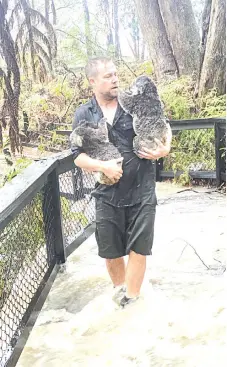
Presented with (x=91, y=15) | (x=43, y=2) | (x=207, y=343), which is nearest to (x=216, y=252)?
(x=207, y=343)

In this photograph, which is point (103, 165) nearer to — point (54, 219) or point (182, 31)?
point (54, 219)

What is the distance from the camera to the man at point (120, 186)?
5.08 feet

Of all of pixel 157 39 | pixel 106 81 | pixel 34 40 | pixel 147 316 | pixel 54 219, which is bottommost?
pixel 147 316

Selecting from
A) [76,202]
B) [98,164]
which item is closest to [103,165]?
[98,164]

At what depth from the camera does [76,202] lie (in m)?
2.78

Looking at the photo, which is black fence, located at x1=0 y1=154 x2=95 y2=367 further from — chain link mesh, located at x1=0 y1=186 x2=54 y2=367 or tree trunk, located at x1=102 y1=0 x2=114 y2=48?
tree trunk, located at x1=102 y1=0 x2=114 y2=48

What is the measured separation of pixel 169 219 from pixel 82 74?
11.4 ft

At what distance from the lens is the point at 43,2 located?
638 cm

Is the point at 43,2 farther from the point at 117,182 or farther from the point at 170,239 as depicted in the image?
the point at 117,182

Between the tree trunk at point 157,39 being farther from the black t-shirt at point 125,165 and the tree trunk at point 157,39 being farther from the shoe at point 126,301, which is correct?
the shoe at point 126,301

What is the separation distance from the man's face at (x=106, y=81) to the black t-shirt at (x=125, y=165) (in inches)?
2.1

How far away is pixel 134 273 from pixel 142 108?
0.60 m

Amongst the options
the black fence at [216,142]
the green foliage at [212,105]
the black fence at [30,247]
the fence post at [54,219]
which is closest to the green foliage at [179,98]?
the green foliage at [212,105]

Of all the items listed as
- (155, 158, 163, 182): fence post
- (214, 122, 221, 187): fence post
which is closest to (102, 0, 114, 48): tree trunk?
(155, 158, 163, 182): fence post
